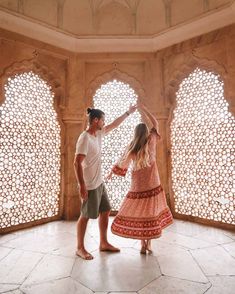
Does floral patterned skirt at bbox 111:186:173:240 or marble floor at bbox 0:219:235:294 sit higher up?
floral patterned skirt at bbox 111:186:173:240

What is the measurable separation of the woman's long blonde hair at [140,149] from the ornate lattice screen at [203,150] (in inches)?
76.7

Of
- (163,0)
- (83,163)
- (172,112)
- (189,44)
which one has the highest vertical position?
(163,0)

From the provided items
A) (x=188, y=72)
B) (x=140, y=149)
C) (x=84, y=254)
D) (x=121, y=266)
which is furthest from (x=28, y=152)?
(x=188, y=72)

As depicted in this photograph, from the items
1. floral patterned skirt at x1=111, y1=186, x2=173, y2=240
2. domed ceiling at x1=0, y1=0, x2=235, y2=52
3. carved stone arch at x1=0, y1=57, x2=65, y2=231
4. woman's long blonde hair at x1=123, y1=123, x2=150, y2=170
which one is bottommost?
A: floral patterned skirt at x1=111, y1=186, x2=173, y2=240

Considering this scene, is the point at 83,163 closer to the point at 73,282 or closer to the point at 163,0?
the point at 73,282

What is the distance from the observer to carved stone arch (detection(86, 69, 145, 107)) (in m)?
5.20

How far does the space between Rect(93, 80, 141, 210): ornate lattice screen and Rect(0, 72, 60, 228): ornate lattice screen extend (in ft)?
3.14

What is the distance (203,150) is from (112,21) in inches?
120

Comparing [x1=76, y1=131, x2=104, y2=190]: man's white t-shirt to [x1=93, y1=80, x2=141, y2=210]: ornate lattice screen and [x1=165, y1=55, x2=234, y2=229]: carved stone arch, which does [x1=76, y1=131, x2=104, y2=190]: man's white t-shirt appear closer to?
[x1=93, y1=80, x2=141, y2=210]: ornate lattice screen

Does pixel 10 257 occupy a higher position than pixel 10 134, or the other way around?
pixel 10 134

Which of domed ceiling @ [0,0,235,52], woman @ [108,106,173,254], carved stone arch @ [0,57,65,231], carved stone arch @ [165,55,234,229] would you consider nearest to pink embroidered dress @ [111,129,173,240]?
woman @ [108,106,173,254]

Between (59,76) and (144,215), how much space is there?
3.32 metres

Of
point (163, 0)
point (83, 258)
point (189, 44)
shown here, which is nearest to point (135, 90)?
point (189, 44)

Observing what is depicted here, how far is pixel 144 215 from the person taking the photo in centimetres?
299
